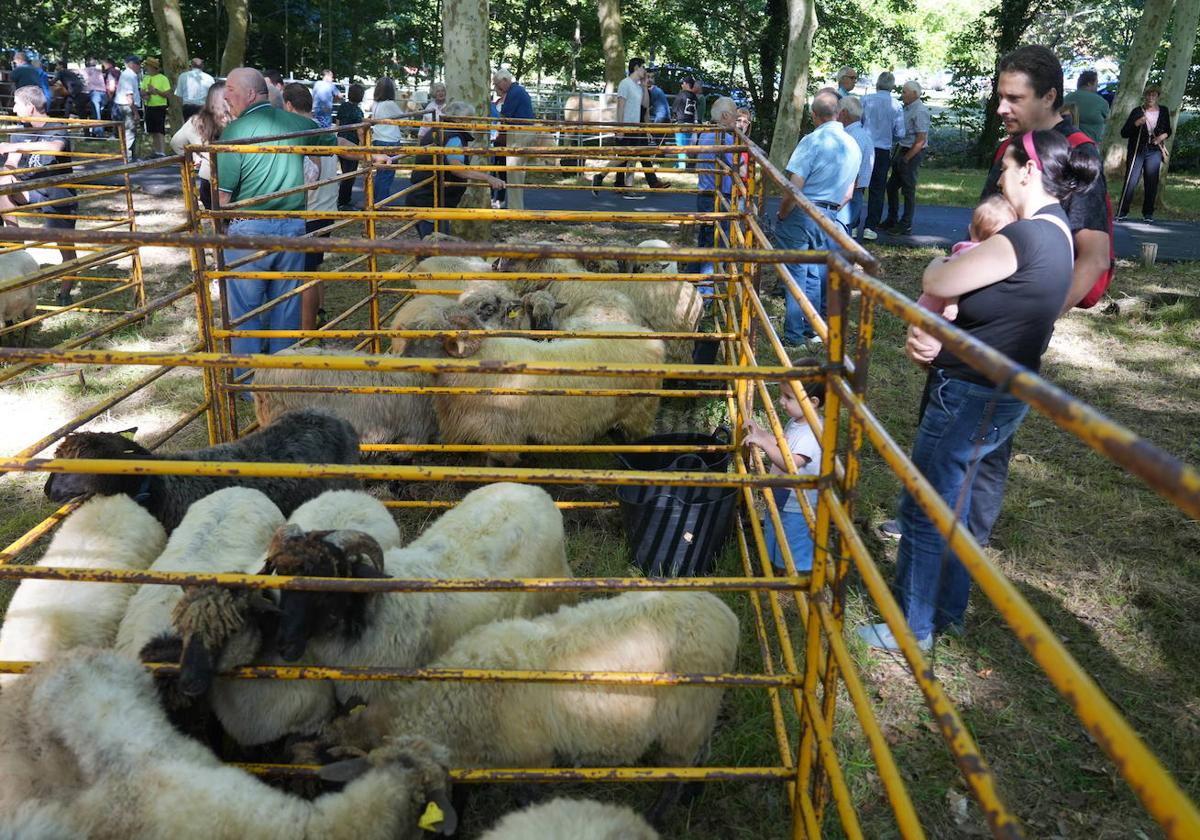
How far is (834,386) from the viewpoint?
88.7 inches

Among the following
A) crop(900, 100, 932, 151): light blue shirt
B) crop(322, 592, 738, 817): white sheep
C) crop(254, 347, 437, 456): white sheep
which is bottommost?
crop(322, 592, 738, 817): white sheep

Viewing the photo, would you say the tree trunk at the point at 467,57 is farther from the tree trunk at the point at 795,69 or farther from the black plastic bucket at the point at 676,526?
the black plastic bucket at the point at 676,526

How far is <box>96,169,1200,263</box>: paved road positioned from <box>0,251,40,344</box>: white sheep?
7.35 meters

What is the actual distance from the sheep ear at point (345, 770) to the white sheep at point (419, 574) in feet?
1.18

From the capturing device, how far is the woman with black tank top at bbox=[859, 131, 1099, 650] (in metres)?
3.31

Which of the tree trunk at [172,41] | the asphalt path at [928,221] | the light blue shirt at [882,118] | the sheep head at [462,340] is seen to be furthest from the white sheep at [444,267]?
the tree trunk at [172,41]

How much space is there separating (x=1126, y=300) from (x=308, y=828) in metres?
9.89

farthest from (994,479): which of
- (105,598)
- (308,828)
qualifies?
(105,598)

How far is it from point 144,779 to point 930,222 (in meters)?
14.6

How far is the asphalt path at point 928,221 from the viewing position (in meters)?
12.8

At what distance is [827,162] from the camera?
770cm

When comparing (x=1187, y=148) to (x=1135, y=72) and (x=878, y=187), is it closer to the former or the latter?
(x=1135, y=72)

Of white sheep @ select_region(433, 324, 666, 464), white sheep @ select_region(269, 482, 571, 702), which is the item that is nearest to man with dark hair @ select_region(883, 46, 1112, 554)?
white sheep @ select_region(269, 482, 571, 702)

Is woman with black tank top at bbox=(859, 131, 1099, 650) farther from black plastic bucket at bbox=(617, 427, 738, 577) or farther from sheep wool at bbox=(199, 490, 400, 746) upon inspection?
sheep wool at bbox=(199, 490, 400, 746)
